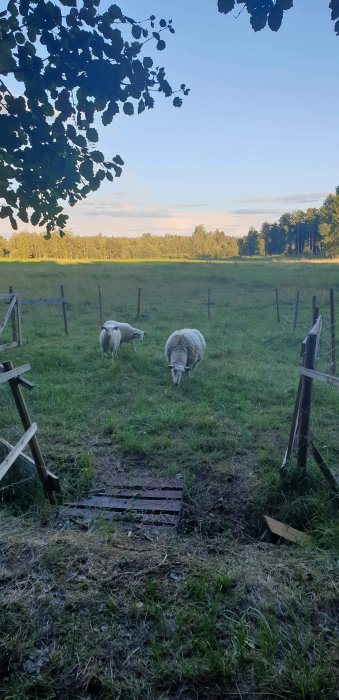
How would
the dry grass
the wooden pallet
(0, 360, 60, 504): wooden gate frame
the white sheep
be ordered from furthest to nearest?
the white sheep, the wooden pallet, (0, 360, 60, 504): wooden gate frame, the dry grass

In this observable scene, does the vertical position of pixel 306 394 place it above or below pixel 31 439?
above

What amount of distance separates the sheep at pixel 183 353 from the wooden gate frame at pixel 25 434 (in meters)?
5.38

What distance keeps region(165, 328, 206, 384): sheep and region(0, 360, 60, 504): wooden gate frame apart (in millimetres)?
5383

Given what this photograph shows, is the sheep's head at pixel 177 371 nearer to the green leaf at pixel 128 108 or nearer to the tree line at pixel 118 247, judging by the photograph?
the green leaf at pixel 128 108

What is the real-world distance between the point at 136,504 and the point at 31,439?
1.46 m

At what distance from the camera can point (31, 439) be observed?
5090 mm

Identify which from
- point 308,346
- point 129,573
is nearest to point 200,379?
point 308,346

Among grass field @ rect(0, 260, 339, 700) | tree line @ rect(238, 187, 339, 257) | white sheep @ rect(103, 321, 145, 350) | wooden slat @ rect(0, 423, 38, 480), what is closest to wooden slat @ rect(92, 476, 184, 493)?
grass field @ rect(0, 260, 339, 700)

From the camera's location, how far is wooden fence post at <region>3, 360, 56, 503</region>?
4809 millimetres

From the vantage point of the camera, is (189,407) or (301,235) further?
(301,235)

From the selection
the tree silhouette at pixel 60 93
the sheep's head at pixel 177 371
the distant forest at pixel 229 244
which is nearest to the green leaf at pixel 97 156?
the tree silhouette at pixel 60 93

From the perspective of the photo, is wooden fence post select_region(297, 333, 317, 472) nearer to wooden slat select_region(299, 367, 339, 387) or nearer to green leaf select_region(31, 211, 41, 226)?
wooden slat select_region(299, 367, 339, 387)

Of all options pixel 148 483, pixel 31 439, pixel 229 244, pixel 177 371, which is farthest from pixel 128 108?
pixel 229 244

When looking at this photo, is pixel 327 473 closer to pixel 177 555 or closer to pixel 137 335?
pixel 177 555
